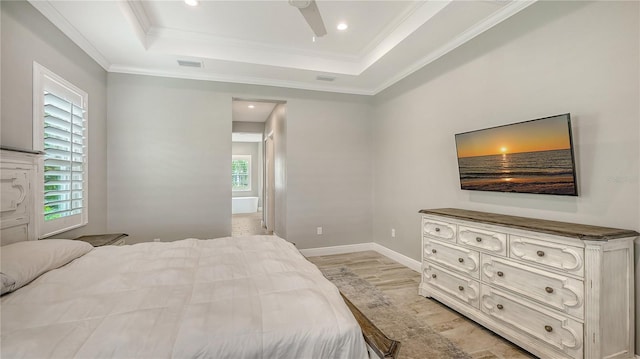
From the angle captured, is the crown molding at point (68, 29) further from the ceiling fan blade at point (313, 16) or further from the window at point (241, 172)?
the window at point (241, 172)

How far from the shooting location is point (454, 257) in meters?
2.61

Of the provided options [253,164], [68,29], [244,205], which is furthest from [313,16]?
[253,164]

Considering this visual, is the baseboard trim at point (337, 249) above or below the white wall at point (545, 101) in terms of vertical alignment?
below

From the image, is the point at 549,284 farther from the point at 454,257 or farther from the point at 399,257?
the point at 399,257

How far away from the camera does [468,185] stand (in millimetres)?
2957

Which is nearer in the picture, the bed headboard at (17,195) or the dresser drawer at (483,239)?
the bed headboard at (17,195)

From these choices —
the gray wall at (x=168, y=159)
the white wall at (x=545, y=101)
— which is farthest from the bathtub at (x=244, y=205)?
the white wall at (x=545, y=101)

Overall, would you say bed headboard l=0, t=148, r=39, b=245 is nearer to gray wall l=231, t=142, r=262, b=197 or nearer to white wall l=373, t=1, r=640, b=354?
white wall l=373, t=1, r=640, b=354

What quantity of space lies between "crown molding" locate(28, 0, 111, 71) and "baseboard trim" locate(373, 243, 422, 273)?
470cm

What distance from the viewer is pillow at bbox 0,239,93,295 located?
4.69ft

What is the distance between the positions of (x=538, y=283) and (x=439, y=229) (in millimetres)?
925

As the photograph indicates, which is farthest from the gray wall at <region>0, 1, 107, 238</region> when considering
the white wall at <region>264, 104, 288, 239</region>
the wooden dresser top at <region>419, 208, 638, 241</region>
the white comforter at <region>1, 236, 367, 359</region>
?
the wooden dresser top at <region>419, 208, 638, 241</region>

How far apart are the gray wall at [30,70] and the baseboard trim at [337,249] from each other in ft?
9.52

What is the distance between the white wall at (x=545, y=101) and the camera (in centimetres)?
188
